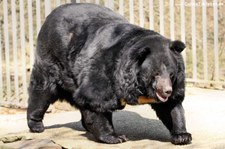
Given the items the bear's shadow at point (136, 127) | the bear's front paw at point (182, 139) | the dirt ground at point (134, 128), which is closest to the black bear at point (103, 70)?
the bear's front paw at point (182, 139)

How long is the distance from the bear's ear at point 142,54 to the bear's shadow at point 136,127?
44.0 inches

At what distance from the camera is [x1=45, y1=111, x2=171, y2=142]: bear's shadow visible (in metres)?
7.22

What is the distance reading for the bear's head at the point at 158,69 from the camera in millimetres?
6074

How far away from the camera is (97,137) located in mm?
6855

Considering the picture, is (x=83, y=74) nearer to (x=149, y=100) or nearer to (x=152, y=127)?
(x=149, y=100)

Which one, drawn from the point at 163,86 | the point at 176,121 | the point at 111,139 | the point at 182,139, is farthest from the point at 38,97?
the point at 163,86

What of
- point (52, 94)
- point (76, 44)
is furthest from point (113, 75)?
point (52, 94)

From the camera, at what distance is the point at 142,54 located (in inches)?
243

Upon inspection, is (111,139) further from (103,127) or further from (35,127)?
(35,127)

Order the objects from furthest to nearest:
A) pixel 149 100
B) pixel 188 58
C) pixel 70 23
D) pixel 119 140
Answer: pixel 188 58, pixel 70 23, pixel 119 140, pixel 149 100

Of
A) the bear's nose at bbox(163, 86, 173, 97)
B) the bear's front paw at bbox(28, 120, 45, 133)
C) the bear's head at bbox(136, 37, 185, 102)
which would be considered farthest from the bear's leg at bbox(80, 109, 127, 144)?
the bear's front paw at bbox(28, 120, 45, 133)

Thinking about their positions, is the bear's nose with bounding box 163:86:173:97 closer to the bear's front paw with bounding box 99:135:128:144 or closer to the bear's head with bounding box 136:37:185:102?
the bear's head with bounding box 136:37:185:102

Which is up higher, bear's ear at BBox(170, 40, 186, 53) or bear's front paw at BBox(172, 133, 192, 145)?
bear's ear at BBox(170, 40, 186, 53)

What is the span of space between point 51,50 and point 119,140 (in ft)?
4.75
